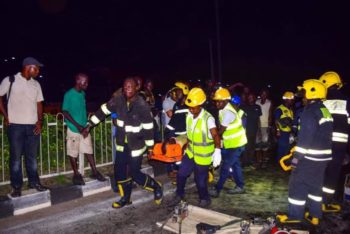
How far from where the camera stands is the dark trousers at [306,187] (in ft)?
15.4

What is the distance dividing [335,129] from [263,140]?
3904 millimetres

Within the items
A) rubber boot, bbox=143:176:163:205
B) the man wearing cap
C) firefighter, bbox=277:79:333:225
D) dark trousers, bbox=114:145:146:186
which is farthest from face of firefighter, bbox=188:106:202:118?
the man wearing cap

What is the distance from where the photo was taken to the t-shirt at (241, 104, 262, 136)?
28.1 ft

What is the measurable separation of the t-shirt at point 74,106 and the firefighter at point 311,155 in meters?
3.67

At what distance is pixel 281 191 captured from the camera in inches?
256

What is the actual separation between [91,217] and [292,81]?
25.9 m

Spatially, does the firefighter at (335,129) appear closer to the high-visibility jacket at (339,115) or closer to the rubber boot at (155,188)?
the high-visibility jacket at (339,115)

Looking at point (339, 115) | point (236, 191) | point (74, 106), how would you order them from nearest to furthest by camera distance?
1. point (339, 115)
2. point (74, 106)
3. point (236, 191)

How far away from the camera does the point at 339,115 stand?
5266 millimetres

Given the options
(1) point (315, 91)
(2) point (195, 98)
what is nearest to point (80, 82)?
(2) point (195, 98)

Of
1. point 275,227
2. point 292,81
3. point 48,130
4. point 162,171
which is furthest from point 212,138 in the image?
point 292,81

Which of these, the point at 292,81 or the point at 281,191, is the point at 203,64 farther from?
the point at 281,191

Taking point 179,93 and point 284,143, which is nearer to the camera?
point 179,93

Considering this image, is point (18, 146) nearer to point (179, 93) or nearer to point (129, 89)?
point (129, 89)
